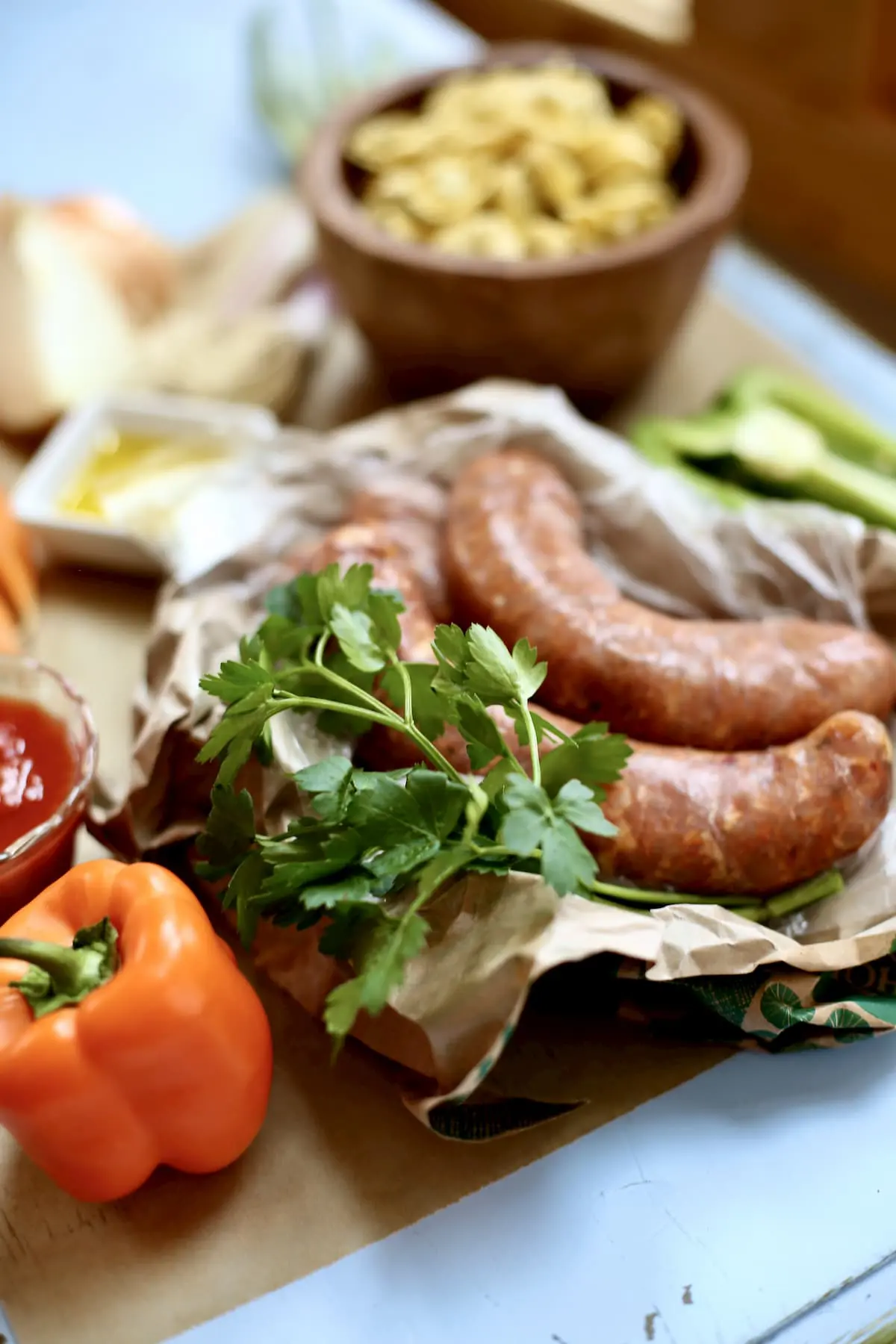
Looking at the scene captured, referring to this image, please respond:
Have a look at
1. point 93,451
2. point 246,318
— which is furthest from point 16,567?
point 246,318

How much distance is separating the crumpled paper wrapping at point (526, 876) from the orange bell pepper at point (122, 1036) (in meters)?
0.14

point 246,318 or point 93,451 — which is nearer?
point 93,451

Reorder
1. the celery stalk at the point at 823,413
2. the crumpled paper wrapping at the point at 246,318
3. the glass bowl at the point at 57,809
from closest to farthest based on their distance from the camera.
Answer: the glass bowl at the point at 57,809 → the celery stalk at the point at 823,413 → the crumpled paper wrapping at the point at 246,318

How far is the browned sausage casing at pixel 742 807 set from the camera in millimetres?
1068

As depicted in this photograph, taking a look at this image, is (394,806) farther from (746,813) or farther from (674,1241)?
(674,1241)

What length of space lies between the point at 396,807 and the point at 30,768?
43 centimetres

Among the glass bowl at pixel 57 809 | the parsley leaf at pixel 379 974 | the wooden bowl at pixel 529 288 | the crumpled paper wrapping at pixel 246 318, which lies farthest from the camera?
the crumpled paper wrapping at pixel 246 318

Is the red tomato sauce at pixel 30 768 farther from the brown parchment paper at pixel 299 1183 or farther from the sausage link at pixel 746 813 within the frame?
the sausage link at pixel 746 813

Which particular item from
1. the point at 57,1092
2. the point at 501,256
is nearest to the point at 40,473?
the point at 501,256

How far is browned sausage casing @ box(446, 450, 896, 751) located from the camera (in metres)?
1.18

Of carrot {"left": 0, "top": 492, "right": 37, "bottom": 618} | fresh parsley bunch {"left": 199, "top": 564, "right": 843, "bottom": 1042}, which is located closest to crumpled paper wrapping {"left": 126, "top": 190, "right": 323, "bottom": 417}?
carrot {"left": 0, "top": 492, "right": 37, "bottom": 618}

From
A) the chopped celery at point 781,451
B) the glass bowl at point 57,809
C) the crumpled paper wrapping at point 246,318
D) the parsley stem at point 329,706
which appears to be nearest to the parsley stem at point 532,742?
the parsley stem at point 329,706

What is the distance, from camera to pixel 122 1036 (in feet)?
2.97

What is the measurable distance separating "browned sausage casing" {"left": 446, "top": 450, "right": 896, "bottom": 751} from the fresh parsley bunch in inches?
6.3
